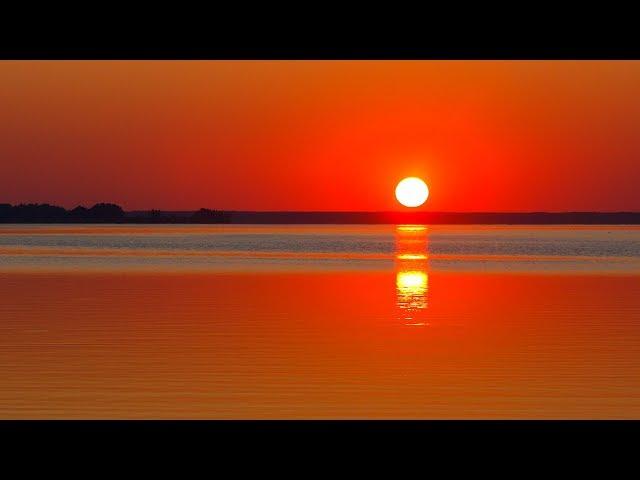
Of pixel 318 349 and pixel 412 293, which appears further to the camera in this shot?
pixel 412 293

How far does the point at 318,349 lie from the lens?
14.6m

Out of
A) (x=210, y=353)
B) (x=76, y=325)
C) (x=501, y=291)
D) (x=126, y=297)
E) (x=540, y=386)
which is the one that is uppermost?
(x=501, y=291)

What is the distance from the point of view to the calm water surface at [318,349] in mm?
10430

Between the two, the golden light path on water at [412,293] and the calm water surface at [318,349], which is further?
the golden light path on water at [412,293]

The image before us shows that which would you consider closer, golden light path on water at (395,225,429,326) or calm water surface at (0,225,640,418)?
calm water surface at (0,225,640,418)

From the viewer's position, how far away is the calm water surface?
411 inches

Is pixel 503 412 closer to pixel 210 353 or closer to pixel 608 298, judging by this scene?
pixel 210 353

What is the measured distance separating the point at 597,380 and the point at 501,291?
14.3 m

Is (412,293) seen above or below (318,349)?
above
